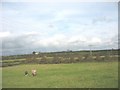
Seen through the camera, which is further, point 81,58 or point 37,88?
point 81,58

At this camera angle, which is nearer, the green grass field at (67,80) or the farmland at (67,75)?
the green grass field at (67,80)

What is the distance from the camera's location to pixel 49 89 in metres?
21.5

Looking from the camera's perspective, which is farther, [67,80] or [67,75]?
[67,75]

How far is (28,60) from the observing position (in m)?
75.3

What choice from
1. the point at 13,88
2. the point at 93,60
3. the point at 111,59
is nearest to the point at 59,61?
the point at 93,60

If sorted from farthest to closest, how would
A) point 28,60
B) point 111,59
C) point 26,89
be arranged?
point 28,60
point 111,59
point 26,89

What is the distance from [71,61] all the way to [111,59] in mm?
10140

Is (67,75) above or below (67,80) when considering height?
below

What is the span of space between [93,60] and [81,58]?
147 inches

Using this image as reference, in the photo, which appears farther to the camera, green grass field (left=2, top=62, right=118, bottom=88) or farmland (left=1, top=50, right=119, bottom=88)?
farmland (left=1, top=50, right=119, bottom=88)

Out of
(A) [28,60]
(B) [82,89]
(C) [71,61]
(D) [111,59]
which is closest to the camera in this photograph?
(B) [82,89]

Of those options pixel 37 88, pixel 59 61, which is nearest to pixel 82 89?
pixel 37 88

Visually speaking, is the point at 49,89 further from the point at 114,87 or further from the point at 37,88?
the point at 114,87

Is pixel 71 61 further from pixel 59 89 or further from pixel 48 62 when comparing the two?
pixel 59 89
